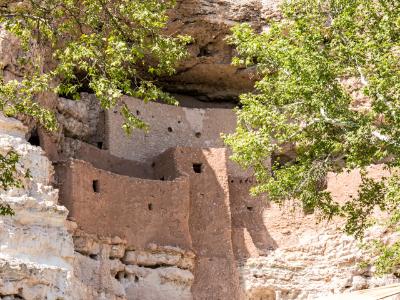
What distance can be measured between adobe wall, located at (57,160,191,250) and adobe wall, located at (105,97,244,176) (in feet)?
7.31

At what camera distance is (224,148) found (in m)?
21.7

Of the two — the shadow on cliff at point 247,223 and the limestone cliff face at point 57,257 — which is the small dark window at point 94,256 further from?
the shadow on cliff at point 247,223

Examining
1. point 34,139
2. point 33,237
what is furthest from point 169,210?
point 33,237

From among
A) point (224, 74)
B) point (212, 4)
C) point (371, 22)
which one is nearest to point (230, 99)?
point (224, 74)

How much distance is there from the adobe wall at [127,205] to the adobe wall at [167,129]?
2.23 metres

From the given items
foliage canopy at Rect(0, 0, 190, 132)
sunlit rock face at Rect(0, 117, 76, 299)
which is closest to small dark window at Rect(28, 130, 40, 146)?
sunlit rock face at Rect(0, 117, 76, 299)

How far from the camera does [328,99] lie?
44.9 feet

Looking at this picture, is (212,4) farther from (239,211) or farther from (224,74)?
(239,211)

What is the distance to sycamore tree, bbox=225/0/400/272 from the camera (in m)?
13.1

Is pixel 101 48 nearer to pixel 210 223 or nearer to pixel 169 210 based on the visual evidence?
pixel 169 210

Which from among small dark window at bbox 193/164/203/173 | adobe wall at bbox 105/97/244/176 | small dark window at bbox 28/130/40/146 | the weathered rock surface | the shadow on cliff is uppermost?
the weathered rock surface

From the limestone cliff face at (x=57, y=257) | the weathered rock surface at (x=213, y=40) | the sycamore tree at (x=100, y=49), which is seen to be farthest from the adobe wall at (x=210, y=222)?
the sycamore tree at (x=100, y=49)

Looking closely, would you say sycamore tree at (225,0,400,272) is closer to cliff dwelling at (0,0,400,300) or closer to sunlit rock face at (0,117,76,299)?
cliff dwelling at (0,0,400,300)

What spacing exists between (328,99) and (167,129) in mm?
10064
